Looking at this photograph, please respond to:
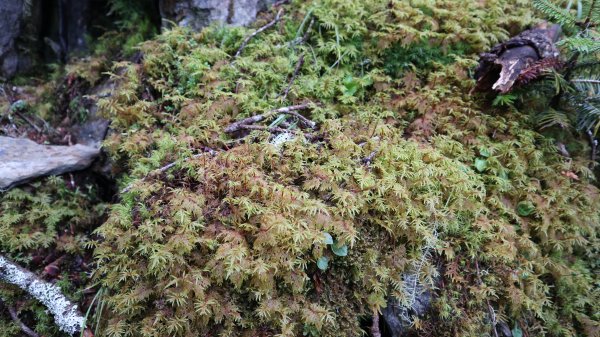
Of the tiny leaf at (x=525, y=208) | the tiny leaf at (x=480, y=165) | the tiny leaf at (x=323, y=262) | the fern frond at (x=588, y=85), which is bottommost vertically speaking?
the tiny leaf at (x=525, y=208)

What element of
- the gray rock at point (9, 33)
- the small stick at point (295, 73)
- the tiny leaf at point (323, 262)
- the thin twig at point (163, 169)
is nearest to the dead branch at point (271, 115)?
the small stick at point (295, 73)

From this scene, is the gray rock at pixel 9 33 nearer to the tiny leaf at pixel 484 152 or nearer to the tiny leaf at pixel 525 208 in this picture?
the tiny leaf at pixel 484 152

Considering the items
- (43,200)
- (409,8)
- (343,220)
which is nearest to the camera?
(343,220)

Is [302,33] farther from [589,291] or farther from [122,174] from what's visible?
[589,291]

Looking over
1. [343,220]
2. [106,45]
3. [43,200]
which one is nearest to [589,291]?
[343,220]

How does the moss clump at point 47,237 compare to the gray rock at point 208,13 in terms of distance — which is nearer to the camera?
the moss clump at point 47,237

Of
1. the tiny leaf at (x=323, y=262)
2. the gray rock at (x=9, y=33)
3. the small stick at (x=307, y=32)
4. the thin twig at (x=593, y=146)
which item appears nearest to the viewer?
the tiny leaf at (x=323, y=262)

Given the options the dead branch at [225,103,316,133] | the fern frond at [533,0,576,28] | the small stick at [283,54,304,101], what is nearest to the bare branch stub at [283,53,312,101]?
the small stick at [283,54,304,101]
